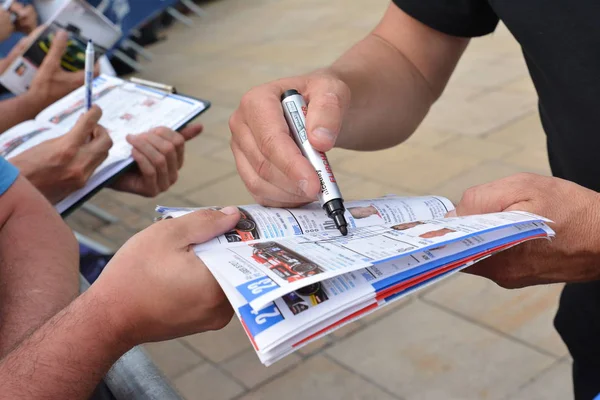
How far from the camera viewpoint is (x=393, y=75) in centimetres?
147

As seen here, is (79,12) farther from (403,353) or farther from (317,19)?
(317,19)

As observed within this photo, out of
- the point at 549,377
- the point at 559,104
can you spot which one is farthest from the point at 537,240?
the point at 549,377

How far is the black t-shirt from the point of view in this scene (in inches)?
44.5

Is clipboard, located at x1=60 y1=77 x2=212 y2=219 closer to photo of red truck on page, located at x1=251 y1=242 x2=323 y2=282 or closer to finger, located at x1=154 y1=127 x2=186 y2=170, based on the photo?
finger, located at x1=154 y1=127 x2=186 y2=170

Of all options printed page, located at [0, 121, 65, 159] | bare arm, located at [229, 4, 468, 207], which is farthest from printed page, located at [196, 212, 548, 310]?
printed page, located at [0, 121, 65, 159]

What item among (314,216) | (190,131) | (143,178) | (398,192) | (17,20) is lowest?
(398,192)

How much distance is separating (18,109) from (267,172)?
1.57m

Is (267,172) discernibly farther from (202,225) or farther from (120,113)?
(120,113)

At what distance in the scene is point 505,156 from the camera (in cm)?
376

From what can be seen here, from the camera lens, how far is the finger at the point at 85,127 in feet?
6.31

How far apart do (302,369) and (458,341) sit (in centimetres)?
56

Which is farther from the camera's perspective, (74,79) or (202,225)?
(74,79)

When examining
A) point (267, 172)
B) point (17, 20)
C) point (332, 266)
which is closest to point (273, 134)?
point (267, 172)

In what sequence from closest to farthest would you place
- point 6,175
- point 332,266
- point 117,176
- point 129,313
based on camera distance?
point 332,266 → point 129,313 → point 6,175 → point 117,176
